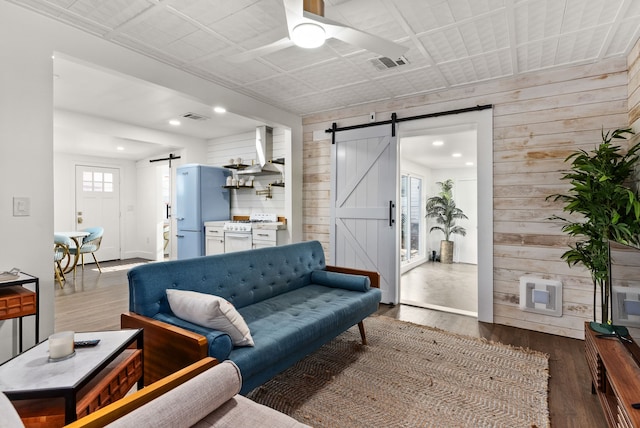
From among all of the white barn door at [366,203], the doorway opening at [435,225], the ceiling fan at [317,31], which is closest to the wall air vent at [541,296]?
the doorway opening at [435,225]

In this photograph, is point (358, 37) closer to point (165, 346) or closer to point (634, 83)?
point (165, 346)

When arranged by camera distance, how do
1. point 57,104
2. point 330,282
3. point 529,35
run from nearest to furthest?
point 529,35 → point 330,282 → point 57,104

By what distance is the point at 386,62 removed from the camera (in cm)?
309

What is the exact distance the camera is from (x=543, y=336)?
10.2ft

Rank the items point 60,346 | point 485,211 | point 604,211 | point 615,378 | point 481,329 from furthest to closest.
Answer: point 485,211 → point 481,329 → point 604,211 → point 615,378 → point 60,346

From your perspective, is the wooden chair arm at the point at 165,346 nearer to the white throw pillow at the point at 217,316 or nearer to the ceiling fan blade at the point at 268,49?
A: the white throw pillow at the point at 217,316

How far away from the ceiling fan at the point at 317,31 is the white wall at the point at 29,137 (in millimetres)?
1675

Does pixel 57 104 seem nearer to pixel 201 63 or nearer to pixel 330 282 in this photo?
pixel 201 63

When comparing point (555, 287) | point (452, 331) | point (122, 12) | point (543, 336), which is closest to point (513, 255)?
point (555, 287)

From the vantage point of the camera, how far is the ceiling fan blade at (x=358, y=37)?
5.87ft

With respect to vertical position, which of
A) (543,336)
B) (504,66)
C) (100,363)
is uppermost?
(504,66)

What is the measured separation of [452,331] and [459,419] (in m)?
1.42

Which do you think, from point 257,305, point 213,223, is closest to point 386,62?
point 257,305

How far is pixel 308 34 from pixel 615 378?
235cm
